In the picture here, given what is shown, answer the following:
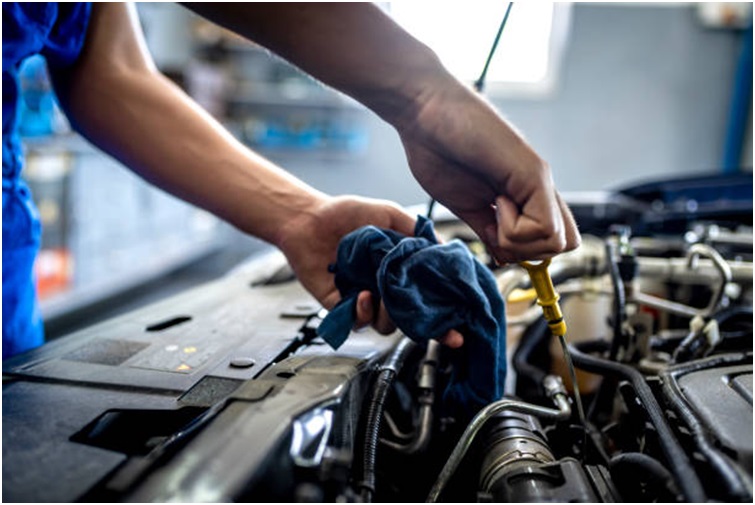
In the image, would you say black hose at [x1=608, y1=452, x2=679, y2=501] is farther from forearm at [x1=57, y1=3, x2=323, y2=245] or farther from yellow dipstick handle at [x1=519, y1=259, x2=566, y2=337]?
forearm at [x1=57, y1=3, x2=323, y2=245]

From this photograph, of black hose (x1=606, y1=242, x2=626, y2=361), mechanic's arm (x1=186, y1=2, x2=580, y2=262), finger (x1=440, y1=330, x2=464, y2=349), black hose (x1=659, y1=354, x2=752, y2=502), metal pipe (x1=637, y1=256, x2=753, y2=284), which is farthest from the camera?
metal pipe (x1=637, y1=256, x2=753, y2=284)

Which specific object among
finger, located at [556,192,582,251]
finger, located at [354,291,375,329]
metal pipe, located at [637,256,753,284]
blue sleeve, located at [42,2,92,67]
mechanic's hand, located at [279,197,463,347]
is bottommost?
metal pipe, located at [637,256,753,284]

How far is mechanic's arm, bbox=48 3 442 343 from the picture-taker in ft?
2.53

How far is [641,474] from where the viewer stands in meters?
0.46

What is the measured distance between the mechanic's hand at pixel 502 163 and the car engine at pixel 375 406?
0.53ft

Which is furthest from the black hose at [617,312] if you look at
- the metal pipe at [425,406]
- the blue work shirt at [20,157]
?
the blue work shirt at [20,157]

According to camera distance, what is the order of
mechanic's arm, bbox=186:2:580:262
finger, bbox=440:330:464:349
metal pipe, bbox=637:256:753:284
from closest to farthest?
1. mechanic's arm, bbox=186:2:580:262
2. finger, bbox=440:330:464:349
3. metal pipe, bbox=637:256:753:284

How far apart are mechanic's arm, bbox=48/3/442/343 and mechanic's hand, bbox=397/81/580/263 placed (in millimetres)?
244

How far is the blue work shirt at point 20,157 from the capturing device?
0.75m

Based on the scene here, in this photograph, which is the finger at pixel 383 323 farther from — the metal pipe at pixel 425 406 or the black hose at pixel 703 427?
the black hose at pixel 703 427

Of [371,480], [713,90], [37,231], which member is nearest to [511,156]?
[371,480]

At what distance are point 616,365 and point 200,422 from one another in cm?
43

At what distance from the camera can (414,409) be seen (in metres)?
0.72

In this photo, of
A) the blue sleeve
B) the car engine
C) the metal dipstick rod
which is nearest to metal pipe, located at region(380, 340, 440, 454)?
the car engine
